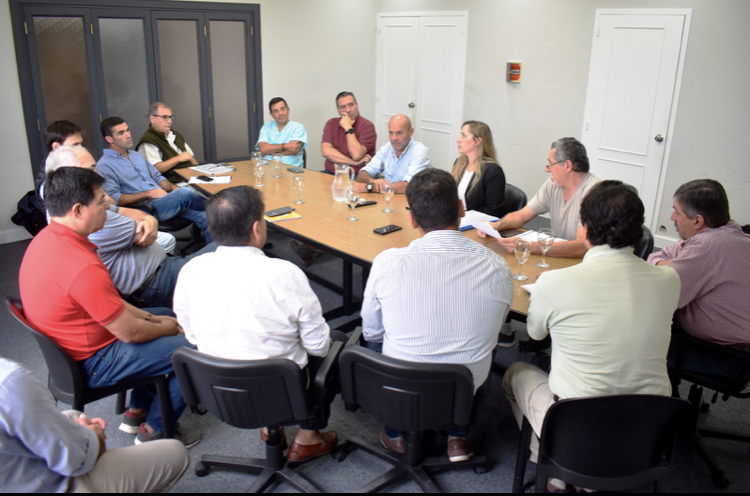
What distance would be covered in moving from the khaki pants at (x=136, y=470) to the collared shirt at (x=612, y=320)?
4.37 feet

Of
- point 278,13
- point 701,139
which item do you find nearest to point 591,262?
point 701,139

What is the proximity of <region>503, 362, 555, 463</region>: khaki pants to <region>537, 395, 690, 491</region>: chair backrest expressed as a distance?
0.64 ft

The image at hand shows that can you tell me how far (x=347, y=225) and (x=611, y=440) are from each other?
1.98 metres

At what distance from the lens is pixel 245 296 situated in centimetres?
188

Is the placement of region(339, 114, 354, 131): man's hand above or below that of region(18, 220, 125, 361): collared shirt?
above

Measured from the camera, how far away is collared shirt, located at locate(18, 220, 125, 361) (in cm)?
209

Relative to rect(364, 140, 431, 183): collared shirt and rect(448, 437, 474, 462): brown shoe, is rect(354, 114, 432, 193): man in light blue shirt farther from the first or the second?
rect(448, 437, 474, 462): brown shoe

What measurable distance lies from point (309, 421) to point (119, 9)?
5123 millimetres

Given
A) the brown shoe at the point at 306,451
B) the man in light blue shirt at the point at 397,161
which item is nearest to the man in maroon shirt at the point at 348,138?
the man in light blue shirt at the point at 397,161

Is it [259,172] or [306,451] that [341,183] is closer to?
[259,172]

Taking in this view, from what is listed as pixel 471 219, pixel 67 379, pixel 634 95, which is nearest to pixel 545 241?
pixel 471 219

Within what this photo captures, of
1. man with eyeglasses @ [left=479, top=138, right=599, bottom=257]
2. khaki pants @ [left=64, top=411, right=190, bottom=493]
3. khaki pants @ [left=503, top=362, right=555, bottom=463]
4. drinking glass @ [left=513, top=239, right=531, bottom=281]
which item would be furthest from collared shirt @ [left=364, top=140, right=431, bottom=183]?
khaki pants @ [left=64, top=411, right=190, bottom=493]

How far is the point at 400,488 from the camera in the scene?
230cm

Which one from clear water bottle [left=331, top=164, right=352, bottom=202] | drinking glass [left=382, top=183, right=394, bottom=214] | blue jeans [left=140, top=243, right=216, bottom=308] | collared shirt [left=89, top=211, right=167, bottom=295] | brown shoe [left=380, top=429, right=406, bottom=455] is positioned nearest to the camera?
brown shoe [left=380, top=429, right=406, bottom=455]
